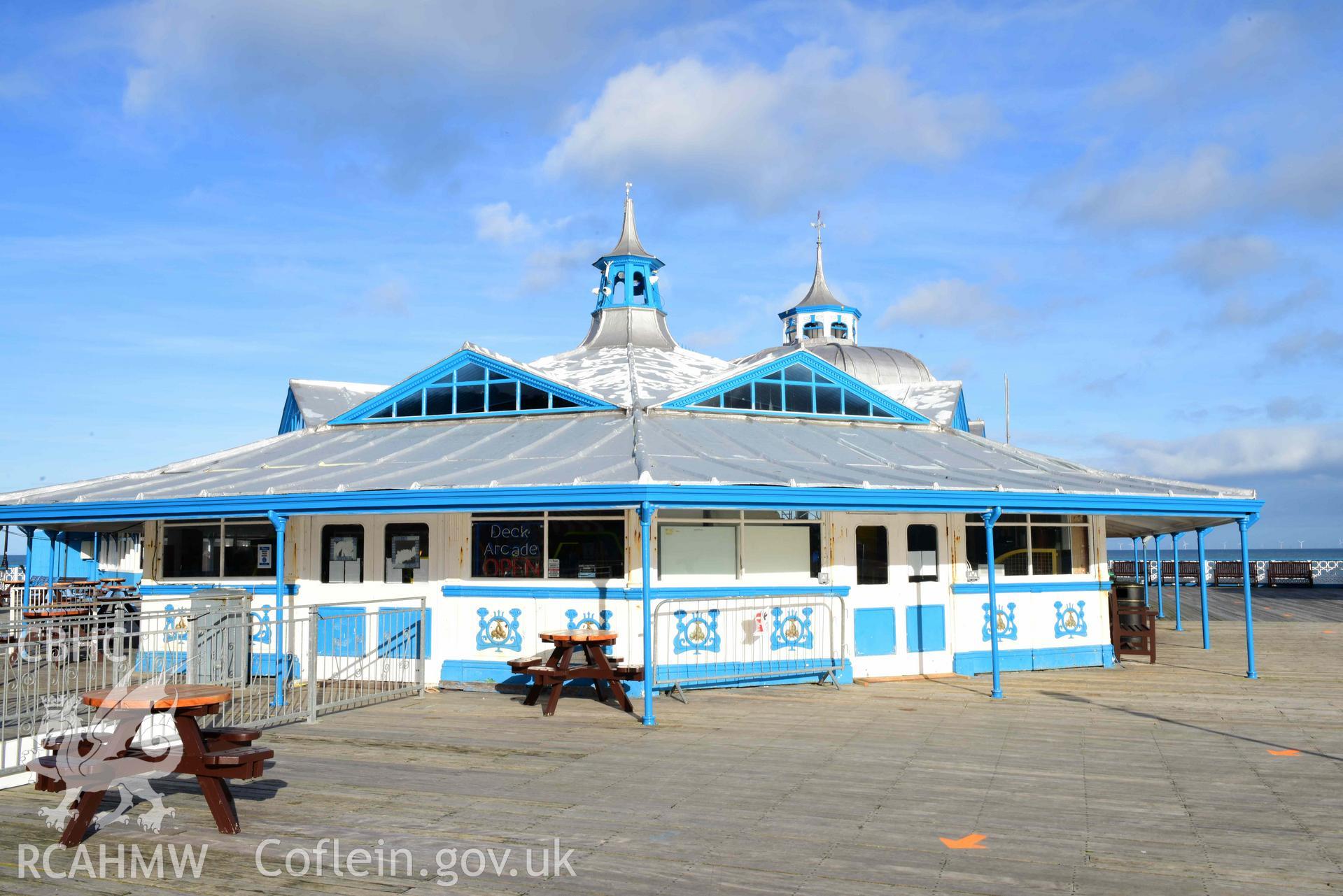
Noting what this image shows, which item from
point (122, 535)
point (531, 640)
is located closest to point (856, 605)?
point (531, 640)

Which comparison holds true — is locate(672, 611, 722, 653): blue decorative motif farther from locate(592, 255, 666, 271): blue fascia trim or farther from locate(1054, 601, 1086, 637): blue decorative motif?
locate(592, 255, 666, 271): blue fascia trim

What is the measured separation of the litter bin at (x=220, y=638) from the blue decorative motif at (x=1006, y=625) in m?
9.84

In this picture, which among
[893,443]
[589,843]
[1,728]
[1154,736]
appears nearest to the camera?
[589,843]

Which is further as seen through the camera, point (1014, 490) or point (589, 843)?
point (1014, 490)

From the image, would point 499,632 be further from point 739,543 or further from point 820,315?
point 820,315

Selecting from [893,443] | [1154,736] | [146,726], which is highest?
[893,443]

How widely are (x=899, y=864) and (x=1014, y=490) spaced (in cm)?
806

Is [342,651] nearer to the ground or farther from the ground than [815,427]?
nearer to the ground

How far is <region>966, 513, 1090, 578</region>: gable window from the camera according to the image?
15.2 meters

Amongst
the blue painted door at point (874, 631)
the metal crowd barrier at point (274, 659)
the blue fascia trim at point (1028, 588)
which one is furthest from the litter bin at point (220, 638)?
the blue fascia trim at point (1028, 588)

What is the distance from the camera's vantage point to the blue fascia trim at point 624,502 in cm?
1186

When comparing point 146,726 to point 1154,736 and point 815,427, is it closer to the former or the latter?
point 1154,736

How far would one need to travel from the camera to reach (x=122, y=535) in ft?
97.3

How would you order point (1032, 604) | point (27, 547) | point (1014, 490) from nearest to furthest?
point (1014, 490)
point (1032, 604)
point (27, 547)
